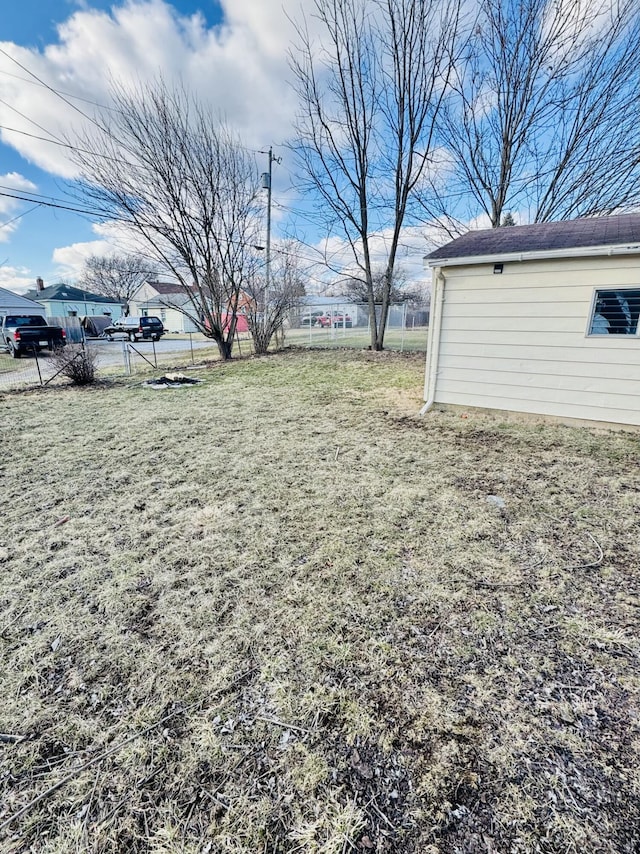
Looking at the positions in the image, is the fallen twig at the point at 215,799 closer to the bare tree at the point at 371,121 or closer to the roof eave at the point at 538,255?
the roof eave at the point at 538,255

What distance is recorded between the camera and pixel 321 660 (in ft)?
5.28

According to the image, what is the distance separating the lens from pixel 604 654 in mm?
1629

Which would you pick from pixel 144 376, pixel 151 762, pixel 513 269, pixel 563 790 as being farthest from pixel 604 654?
pixel 144 376

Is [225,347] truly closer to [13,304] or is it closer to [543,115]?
[543,115]

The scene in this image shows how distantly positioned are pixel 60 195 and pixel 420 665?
1294 centimetres

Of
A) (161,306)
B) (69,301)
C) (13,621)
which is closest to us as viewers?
(13,621)

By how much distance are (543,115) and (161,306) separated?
30441 mm

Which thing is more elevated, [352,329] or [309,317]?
[309,317]

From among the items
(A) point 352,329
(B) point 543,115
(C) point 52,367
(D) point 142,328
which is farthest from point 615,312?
(D) point 142,328

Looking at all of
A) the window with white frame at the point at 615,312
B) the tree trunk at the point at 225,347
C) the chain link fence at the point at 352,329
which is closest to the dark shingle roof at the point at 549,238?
the window with white frame at the point at 615,312

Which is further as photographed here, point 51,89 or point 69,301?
point 69,301

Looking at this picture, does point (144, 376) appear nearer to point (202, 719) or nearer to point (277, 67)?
point (202, 719)

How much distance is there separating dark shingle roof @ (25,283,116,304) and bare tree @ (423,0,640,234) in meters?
37.1

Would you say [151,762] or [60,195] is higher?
[60,195]
